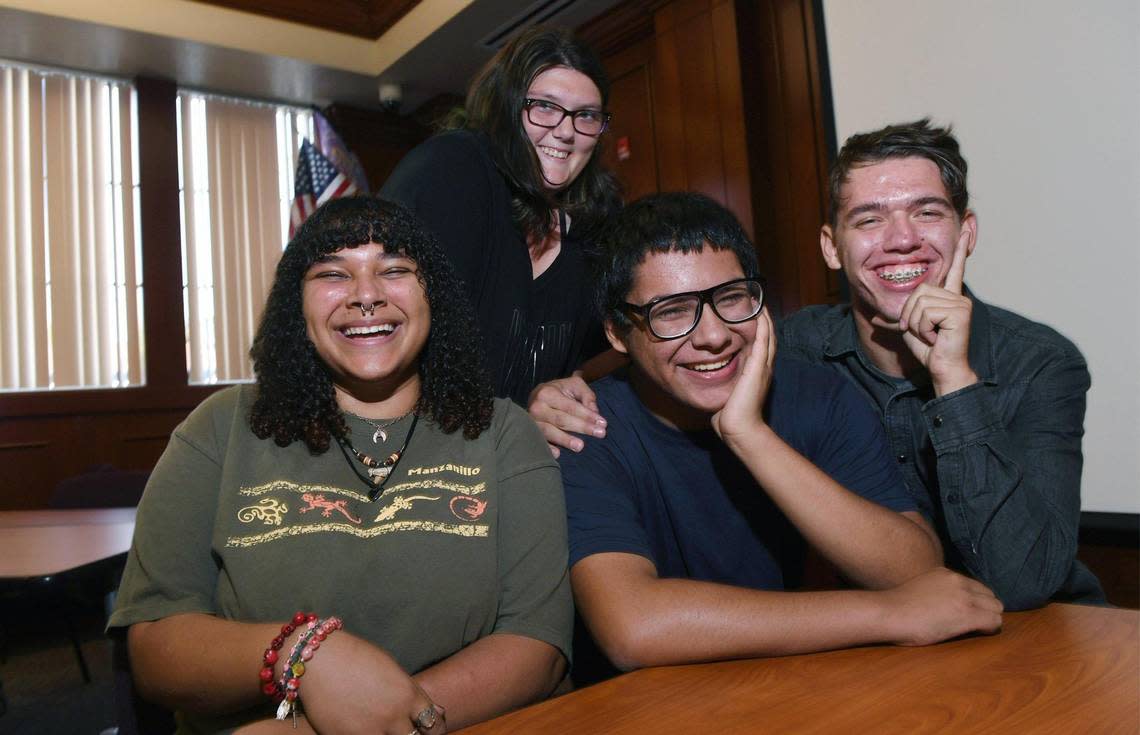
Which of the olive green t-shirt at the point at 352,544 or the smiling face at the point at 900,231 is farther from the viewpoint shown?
the smiling face at the point at 900,231

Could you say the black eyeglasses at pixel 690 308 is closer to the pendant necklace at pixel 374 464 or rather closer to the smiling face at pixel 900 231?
the smiling face at pixel 900 231

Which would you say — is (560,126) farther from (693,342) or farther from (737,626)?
(737,626)

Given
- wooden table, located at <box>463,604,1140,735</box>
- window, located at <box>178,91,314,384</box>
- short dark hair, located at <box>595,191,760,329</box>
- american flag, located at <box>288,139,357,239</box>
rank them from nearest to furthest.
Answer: wooden table, located at <box>463,604,1140,735</box> → short dark hair, located at <box>595,191,760,329</box> → window, located at <box>178,91,314,384</box> → american flag, located at <box>288,139,357,239</box>

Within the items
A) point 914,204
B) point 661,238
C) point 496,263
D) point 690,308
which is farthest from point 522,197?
point 914,204

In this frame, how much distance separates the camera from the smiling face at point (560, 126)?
192cm

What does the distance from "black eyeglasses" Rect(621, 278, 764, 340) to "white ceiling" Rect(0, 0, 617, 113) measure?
3.73m

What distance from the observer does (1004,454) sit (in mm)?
1332

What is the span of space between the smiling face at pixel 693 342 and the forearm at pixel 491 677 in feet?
1.68

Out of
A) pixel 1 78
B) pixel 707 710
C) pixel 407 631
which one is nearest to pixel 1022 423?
pixel 707 710

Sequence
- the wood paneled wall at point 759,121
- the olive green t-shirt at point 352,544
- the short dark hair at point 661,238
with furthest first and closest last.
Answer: the wood paneled wall at point 759,121
the short dark hair at point 661,238
the olive green t-shirt at point 352,544

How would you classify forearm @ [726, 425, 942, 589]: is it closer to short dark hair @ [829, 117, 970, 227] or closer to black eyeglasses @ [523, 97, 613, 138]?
short dark hair @ [829, 117, 970, 227]

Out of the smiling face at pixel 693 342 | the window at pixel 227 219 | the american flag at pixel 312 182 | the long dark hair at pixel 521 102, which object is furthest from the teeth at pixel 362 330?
the american flag at pixel 312 182

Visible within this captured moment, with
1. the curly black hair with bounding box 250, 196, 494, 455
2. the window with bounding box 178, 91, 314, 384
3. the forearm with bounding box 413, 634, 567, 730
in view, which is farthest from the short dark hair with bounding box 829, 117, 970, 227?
the window with bounding box 178, 91, 314, 384

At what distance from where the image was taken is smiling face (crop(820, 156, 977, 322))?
1568 millimetres
